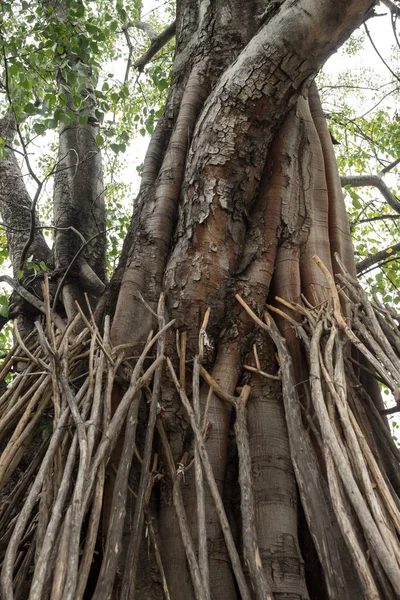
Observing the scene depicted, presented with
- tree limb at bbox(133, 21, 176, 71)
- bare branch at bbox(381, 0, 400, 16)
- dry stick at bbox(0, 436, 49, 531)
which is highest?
tree limb at bbox(133, 21, 176, 71)

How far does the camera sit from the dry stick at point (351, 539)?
1.17 m

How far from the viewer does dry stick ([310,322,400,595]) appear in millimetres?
1193

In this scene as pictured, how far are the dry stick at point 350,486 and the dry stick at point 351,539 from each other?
0.10 ft

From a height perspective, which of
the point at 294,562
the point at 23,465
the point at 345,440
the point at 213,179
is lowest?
the point at 294,562

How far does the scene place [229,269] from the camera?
94.7 inches

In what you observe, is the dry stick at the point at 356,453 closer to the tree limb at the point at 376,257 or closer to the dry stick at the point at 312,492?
the dry stick at the point at 312,492

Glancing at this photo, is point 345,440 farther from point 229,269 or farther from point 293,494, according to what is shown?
point 229,269

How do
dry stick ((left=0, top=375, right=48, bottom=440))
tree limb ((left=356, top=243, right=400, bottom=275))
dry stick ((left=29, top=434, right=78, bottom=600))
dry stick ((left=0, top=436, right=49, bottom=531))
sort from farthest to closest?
tree limb ((left=356, top=243, right=400, bottom=275)) → dry stick ((left=0, top=375, right=48, bottom=440)) → dry stick ((left=0, top=436, right=49, bottom=531)) → dry stick ((left=29, top=434, right=78, bottom=600))

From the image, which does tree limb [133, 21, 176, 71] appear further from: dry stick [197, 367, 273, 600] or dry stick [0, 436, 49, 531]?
dry stick [0, 436, 49, 531]

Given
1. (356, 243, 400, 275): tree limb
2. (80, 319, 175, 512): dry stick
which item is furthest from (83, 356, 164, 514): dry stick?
(356, 243, 400, 275): tree limb

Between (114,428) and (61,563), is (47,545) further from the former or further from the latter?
(114,428)

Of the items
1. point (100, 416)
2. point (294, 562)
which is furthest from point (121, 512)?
point (294, 562)

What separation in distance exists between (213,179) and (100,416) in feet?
4.11

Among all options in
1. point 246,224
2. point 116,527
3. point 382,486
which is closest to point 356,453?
point 382,486
